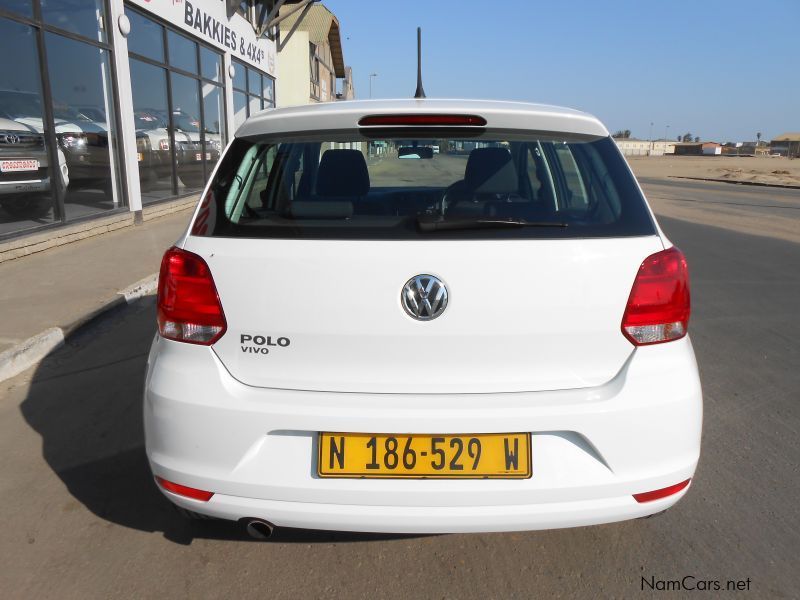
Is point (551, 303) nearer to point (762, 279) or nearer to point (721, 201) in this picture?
point (762, 279)

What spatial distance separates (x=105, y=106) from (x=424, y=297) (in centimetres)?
1036

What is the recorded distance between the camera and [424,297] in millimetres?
1978

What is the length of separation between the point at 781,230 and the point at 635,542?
11.2m

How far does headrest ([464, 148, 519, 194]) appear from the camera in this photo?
101 inches

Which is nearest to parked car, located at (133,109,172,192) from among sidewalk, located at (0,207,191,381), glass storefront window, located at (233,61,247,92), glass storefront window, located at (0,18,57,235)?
sidewalk, located at (0,207,191,381)

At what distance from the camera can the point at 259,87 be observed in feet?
73.3

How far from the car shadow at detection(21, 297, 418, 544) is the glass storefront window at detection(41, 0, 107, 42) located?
18.7 feet

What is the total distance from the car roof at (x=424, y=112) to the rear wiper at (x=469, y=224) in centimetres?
34

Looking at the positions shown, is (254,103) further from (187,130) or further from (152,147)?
(152,147)

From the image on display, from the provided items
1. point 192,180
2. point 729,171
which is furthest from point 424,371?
point 729,171

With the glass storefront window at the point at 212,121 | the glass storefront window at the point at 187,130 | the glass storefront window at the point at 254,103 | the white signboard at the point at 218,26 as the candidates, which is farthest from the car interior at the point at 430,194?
the glass storefront window at the point at 254,103

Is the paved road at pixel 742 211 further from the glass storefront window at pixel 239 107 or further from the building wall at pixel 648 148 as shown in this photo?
the building wall at pixel 648 148

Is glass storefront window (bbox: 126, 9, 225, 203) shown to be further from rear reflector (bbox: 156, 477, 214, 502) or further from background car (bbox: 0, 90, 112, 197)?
rear reflector (bbox: 156, 477, 214, 502)

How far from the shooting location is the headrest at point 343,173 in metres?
2.53
